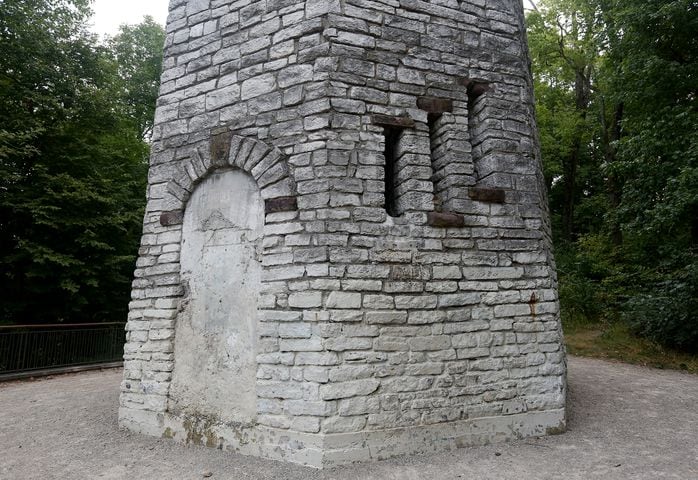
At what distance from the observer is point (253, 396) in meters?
4.12

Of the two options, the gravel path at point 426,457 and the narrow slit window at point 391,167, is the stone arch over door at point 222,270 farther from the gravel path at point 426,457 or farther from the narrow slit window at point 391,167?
the narrow slit window at point 391,167

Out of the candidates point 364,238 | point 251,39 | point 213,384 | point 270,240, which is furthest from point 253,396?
point 251,39

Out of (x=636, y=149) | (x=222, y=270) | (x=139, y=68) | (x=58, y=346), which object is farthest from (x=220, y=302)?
(x=139, y=68)

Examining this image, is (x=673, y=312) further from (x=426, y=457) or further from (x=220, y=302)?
(x=220, y=302)

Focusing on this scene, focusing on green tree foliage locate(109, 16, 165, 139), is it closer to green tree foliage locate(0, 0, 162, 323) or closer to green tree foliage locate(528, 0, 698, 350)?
green tree foliage locate(0, 0, 162, 323)

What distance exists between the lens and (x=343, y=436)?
12.2 ft

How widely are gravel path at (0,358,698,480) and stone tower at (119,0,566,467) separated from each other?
0.19 metres

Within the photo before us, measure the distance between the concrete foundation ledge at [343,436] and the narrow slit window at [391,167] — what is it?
2112 millimetres

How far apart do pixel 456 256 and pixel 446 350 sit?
0.92m

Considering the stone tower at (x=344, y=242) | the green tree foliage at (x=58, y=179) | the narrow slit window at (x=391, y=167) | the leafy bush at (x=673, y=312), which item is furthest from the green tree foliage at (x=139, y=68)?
the leafy bush at (x=673, y=312)

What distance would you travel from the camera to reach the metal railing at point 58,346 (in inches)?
332

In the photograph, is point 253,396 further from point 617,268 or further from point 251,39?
point 617,268

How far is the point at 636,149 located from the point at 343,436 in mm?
9224

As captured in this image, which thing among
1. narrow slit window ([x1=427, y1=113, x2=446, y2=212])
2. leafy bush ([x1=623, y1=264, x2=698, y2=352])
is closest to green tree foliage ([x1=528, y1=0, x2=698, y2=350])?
leafy bush ([x1=623, y1=264, x2=698, y2=352])
